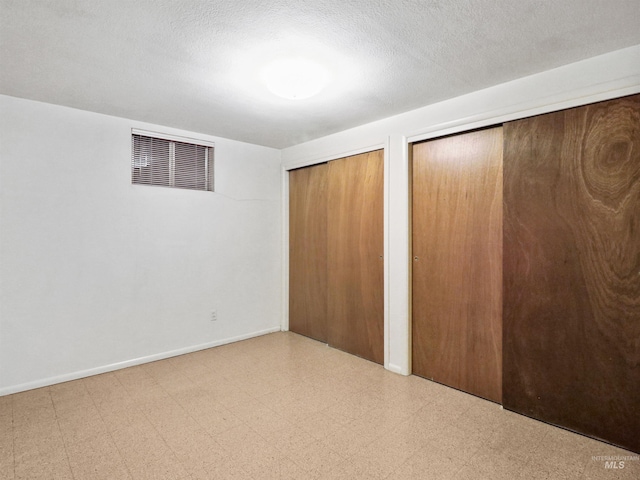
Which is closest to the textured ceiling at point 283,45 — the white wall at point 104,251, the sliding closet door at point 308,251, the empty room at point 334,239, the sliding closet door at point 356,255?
A: the empty room at point 334,239

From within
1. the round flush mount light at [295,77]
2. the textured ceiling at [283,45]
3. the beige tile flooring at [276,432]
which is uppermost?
the textured ceiling at [283,45]

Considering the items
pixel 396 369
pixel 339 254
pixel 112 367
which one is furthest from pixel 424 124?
pixel 112 367

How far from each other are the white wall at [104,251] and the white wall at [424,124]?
4.68 feet

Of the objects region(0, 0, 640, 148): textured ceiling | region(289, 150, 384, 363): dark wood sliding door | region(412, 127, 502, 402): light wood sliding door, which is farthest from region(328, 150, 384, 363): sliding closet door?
region(0, 0, 640, 148): textured ceiling

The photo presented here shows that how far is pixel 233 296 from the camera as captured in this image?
395 cm

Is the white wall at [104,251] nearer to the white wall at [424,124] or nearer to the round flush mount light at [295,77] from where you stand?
the white wall at [424,124]

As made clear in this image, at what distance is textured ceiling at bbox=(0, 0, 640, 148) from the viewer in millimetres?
1613

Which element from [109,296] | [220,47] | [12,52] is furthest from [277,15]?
[109,296]

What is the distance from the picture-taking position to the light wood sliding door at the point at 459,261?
2.55 m

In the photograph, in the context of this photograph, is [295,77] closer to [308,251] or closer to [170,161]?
[170,161]

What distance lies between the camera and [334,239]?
3.71 meters

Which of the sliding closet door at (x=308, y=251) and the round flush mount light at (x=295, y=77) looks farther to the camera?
the sliding closet door at (x=308, y=251)

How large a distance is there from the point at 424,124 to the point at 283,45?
1.48 m

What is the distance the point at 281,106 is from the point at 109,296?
234 cm
